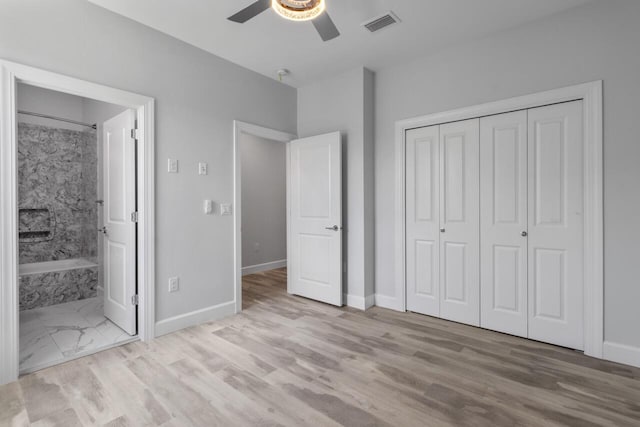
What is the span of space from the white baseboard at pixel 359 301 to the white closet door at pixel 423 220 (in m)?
0.43

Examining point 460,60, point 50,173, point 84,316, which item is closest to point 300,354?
point 84,316

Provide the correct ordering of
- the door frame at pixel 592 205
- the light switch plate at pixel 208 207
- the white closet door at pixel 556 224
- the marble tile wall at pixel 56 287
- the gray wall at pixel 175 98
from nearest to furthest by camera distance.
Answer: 1. the gray wall at pixel 175 98
2. the door frame at pixel 592 205
3. the white closet door at pixel 556 224
4. the light switch plate at pixel 208 207
5. the marble tile wall at pixel 56 287

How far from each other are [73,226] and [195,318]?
273 centimetres

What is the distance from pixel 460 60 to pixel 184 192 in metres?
2.99

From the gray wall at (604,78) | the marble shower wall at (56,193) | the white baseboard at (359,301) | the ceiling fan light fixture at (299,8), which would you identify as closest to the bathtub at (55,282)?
the marble shower wall at (56,193)

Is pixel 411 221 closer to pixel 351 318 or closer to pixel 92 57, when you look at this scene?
pixel 351 318

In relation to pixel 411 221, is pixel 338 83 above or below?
above

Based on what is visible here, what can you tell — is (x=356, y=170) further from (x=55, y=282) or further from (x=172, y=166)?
(x=55, y=282)

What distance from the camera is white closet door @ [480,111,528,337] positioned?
281 cm

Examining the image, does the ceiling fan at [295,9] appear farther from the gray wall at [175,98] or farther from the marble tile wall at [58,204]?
the marble tile wall at [58,204]

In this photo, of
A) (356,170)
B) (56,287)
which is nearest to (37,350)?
(56,287)

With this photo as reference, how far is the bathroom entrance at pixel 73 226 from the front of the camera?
2.81 metres

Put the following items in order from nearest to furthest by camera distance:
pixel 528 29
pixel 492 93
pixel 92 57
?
1. pixel 92 57
2. pixel 528 29
3. pixel 492 93

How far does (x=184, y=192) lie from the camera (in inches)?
120
